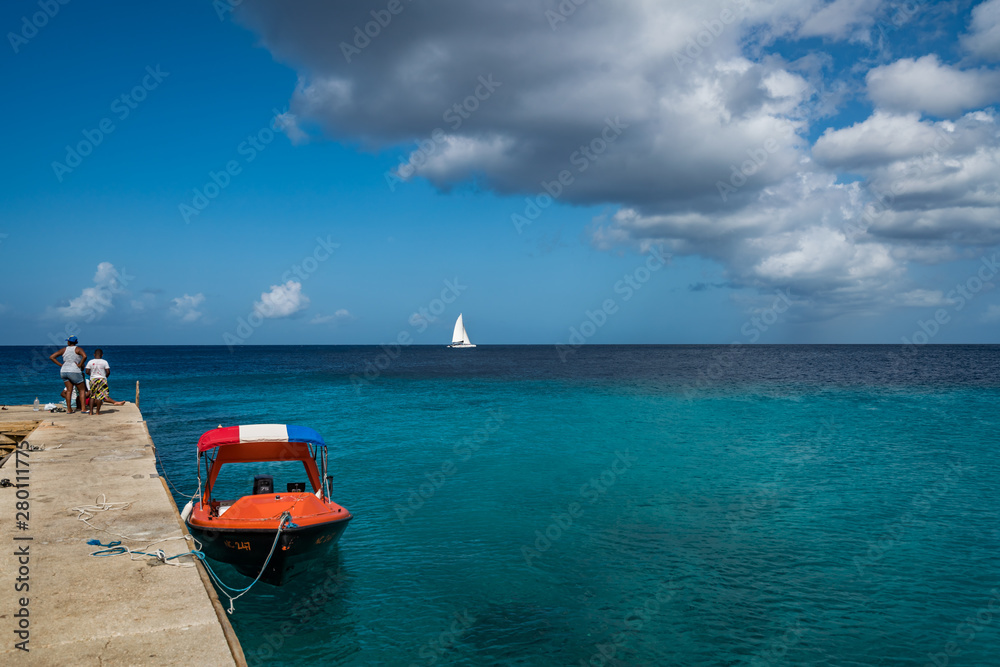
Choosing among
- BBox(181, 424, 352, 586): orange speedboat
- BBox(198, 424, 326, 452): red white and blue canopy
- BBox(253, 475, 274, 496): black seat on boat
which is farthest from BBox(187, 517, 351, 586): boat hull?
BBox(198, 424, 326, 452): red white and blue canopy

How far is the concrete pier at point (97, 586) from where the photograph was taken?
5789 mm

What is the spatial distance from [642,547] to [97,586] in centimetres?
1105

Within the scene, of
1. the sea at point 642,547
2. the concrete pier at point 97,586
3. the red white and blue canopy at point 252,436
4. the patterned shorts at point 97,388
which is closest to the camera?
the concrete pier at point 97,586

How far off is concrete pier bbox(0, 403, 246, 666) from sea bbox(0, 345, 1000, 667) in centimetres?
136

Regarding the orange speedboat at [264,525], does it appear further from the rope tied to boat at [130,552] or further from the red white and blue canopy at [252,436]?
the rope tied to boat at [130,552]

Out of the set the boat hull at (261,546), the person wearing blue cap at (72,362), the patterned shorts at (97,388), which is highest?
the person wearing blue cap at (72,362)

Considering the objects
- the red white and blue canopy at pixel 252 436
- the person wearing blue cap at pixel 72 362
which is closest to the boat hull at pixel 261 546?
the red white and blue canopy at pixel 252 436

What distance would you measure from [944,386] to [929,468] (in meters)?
45.0

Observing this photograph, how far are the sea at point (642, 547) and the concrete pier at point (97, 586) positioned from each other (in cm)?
136

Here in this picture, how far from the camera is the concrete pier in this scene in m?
5.79

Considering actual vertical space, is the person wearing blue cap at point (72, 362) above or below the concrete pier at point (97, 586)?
above

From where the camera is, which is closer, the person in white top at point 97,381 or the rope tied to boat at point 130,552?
the rope tied to boat at point 130,552

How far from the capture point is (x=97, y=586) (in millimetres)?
7180

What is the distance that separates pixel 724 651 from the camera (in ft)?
31.3
